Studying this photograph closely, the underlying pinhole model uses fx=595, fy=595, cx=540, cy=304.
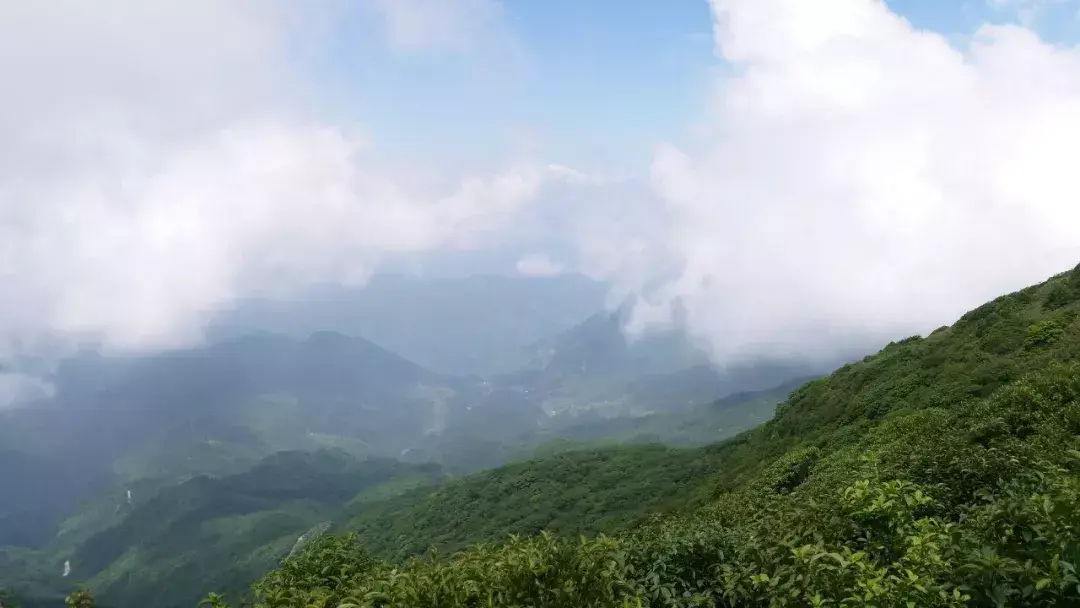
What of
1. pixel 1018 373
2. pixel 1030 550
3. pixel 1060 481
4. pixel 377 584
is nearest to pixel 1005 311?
pixel 1018 373

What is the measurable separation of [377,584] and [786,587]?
20.5 feet

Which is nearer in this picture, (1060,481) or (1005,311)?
(1060,481)

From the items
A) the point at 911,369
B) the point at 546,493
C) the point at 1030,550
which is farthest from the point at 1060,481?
the point at 546,493

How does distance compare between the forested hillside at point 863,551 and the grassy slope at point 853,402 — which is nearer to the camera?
the forested hillside at point 863,551

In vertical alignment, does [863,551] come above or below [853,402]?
above

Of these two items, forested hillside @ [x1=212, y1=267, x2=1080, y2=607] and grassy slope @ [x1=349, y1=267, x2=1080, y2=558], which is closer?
forested hillside @ [x1=212, y1=267, x2=1080, y2=607]

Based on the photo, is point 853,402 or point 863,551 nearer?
point 863,551

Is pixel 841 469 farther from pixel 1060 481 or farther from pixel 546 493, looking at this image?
pixel 546 493

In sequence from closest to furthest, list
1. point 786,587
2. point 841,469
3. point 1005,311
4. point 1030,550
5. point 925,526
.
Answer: point 1030,550 < point 786,587 < point 925,526 < point 841,469 < point 1005,311

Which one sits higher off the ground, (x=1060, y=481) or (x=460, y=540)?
(x=1060, y=481)

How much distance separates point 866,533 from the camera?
1064 centimetres

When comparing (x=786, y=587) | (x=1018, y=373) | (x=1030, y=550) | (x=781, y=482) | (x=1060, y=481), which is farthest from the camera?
(x=781, y=482)

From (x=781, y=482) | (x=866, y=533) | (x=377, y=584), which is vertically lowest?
(x=781, y=482)

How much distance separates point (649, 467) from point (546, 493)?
23321 millimetres
